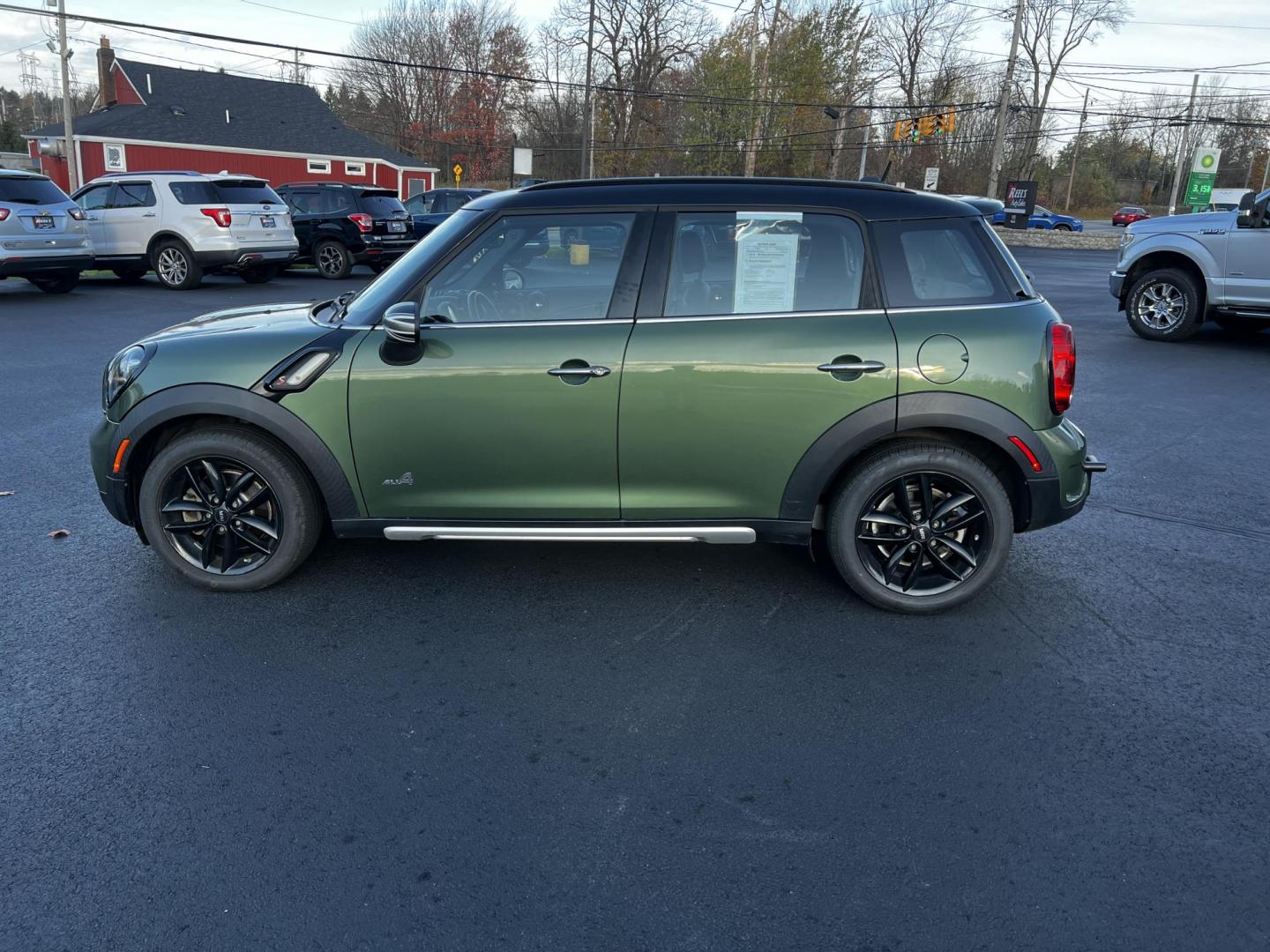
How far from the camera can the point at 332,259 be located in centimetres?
1825

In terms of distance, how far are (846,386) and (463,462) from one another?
1600mm

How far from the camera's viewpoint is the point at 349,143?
1882 inches

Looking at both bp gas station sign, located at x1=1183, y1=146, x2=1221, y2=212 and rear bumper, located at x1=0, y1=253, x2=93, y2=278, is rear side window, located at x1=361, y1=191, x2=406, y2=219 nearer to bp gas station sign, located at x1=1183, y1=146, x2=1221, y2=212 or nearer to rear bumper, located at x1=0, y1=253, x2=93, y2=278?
rear bumper, located at x1=0, y1=253, x2=93, y2=278

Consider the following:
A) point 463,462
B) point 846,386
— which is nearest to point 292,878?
point 463,462

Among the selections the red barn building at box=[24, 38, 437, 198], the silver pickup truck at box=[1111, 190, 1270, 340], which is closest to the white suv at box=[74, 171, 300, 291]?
the silver pickup truck at box=[1111, 190, 1270, 340]

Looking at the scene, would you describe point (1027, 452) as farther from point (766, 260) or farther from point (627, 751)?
point (627, 751)

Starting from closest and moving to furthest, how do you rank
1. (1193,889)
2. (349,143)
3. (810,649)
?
(1193,889)
(810,649)
(349,143)

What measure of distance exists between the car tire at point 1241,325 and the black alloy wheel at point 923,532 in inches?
409

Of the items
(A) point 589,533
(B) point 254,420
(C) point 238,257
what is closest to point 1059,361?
(A) point 589,533

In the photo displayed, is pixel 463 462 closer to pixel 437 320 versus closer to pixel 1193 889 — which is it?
pixel 437 320

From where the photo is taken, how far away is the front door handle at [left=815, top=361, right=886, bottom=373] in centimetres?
387

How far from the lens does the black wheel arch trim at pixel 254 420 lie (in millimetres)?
4004

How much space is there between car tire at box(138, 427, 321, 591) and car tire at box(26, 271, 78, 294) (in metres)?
12.7

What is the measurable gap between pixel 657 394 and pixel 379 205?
52.0 ft
